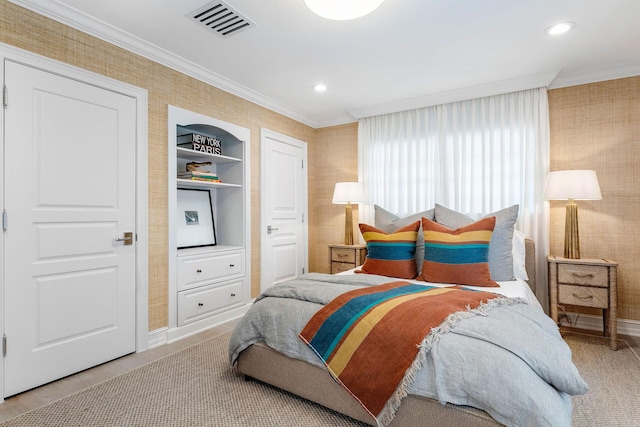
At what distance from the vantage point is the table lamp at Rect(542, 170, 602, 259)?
2.93m

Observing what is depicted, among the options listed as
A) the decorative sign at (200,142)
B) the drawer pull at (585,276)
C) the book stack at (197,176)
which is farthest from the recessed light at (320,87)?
the drawer pull at (585,276)

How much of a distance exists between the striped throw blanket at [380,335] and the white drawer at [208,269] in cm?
165

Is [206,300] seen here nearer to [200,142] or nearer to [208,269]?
[208,269]

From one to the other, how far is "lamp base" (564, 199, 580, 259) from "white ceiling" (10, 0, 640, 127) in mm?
1265

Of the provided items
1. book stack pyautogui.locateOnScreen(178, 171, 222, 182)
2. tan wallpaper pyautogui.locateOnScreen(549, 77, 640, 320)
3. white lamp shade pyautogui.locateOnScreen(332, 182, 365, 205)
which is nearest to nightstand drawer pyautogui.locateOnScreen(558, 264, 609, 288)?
tan wallpaper pyautogui.locateOnScreen(549, 77, 640, 320)

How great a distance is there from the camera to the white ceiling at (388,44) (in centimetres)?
227

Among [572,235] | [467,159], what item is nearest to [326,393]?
[572,235]

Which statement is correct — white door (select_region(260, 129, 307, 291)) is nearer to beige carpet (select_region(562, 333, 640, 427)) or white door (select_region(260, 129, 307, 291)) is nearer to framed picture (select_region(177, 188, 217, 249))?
framed picture (select_region(177, 188, 217, 249))

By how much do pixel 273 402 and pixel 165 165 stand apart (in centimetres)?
207

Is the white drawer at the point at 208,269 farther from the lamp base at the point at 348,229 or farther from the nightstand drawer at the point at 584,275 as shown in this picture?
the nightstand drawer at the point at 584,275

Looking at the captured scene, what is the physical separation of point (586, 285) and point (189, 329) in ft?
11.3

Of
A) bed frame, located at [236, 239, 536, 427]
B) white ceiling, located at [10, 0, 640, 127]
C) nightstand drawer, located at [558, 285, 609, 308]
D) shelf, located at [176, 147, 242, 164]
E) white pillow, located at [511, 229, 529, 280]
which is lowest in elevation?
bed frame, located at [236, 239, 536, 427]

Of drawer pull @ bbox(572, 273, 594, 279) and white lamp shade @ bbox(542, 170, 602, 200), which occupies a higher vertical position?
white lamp shade @ bbox(542, 170, 602, 200)

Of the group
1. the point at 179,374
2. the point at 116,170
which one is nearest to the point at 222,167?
the point at 116,170
